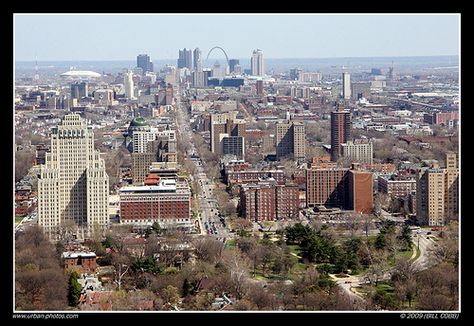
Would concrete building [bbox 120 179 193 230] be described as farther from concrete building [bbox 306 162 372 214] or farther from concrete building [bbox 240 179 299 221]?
concrete building [bbox 306 162 372 214]

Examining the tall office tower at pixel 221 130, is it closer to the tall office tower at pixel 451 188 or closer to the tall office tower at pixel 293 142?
the tall office tower at pixel 293 142

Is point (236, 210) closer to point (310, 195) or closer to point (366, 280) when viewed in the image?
point (310, 195)

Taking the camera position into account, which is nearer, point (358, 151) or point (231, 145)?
point (358, 151)

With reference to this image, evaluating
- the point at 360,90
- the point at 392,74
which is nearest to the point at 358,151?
the point at 360,90

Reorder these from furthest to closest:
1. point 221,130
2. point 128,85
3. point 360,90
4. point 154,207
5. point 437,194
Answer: point 128,85 → point 360,90 → point 221,130 → point 154,207 → point 437,194

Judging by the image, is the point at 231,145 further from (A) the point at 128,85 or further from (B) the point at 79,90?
(A) the point at 128,85
